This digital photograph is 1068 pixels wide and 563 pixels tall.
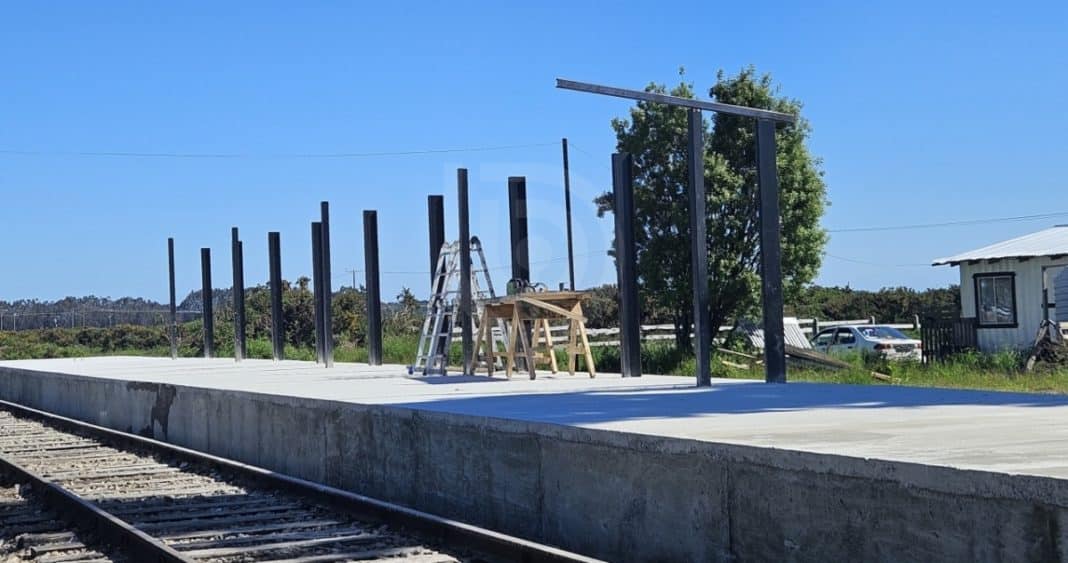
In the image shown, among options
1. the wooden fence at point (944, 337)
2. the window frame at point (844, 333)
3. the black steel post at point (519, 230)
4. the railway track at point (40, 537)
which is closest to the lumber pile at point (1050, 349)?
the wooden fence at point (944, 337)

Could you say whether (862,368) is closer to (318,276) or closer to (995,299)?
(995,299)

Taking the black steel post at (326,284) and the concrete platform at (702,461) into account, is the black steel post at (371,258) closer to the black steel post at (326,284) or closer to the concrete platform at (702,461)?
the black steel post at (326,284)

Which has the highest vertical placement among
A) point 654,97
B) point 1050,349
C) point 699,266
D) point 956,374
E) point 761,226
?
point 654,97

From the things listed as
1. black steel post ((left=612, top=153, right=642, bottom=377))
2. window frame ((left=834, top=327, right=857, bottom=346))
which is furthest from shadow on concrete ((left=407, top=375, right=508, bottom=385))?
window frame ((left=834, top=327, right=857, bottom=346))

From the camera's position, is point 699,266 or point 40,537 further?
point 699,266

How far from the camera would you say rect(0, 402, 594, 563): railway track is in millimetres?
8617

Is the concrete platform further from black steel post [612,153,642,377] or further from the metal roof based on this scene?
the metal roof

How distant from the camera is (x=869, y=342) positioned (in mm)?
32000

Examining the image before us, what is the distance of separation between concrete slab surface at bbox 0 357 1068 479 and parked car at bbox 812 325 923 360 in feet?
49.7

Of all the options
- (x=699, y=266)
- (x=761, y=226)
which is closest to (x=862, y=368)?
(x=761, y=226)

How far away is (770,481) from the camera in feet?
22.1

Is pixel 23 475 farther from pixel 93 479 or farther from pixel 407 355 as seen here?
pixel 407 355

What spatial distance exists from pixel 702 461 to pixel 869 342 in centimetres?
2579

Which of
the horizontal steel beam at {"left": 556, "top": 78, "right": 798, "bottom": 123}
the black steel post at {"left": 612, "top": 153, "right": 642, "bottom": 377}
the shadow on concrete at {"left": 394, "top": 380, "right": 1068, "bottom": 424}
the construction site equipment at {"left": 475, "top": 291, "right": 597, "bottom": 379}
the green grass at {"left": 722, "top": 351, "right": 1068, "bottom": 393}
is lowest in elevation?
the green grass at {"left": 722, "top": 351, "right": 1068, "bottom": 393}
